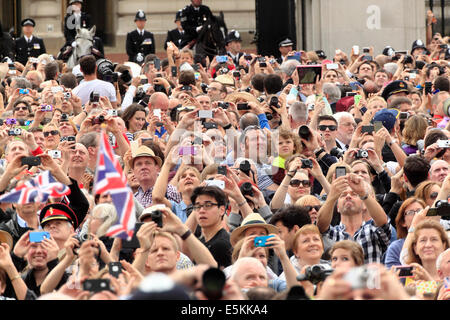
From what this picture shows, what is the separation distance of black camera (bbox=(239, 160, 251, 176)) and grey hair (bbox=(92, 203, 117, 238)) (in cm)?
176

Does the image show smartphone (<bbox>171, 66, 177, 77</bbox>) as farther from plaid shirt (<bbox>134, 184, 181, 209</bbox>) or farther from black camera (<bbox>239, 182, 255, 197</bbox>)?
black camera (<bbox>239, 182, 255, 197</bbox>)

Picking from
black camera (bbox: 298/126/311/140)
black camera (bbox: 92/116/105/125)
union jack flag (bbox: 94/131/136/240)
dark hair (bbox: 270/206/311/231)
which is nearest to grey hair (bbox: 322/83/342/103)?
black camera (bbox: 298/126/311/140)

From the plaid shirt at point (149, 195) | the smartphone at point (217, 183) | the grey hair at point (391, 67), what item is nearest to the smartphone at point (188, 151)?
the plaid shirt at point (149, 195)

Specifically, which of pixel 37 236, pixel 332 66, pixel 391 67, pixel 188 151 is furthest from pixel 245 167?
pixel 391 67

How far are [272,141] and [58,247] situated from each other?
300cm

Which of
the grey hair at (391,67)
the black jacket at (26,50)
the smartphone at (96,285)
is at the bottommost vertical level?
the smartphone at (96,285)

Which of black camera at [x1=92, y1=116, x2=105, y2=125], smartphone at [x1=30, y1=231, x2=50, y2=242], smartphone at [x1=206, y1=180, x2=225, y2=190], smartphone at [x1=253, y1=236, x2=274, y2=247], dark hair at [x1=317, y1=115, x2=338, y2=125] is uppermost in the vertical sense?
black camera at [x1=92, y1=116, x2=105, y2=125]

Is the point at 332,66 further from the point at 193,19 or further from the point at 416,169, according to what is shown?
the point at 416,169

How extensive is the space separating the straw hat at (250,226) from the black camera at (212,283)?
12.5 feet

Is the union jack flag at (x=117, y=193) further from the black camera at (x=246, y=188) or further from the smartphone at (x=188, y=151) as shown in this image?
the smartphone at (x=188, y=151)

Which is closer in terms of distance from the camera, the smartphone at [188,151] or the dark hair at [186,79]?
the smartphone at [188,151]

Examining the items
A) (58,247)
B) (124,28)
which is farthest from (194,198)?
(124,28)

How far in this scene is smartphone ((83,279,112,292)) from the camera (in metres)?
5.89

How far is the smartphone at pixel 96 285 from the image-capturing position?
19.3ft
